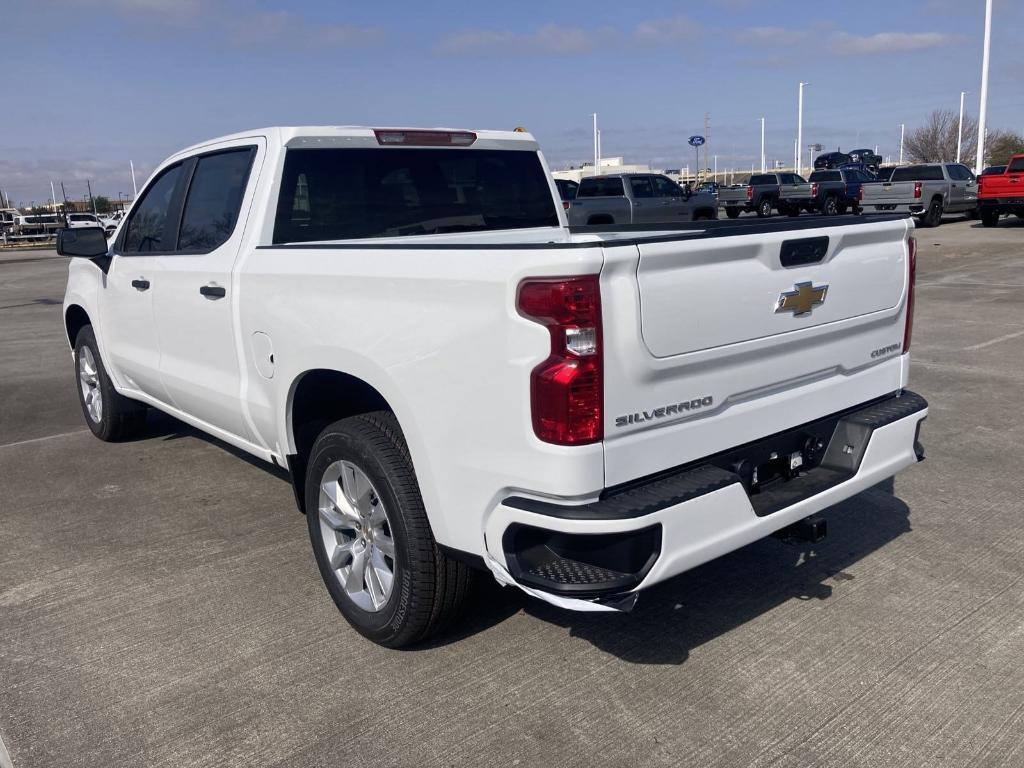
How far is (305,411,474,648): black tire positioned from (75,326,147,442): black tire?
129 inches

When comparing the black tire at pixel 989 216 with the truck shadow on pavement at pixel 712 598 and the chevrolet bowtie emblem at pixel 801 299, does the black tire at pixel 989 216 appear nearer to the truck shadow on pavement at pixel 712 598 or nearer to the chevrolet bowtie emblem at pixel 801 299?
the truck shadow on pavement at pixel 712 598

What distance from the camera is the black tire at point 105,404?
6070 mm

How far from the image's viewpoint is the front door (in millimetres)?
4949

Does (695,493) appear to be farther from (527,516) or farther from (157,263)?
(157,263)

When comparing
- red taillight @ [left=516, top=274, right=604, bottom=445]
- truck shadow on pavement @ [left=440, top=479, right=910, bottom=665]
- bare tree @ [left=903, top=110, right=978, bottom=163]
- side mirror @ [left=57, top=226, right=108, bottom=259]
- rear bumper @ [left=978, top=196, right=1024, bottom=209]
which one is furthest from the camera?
bare tree @ [left=903, top=110, right=978, bottom=163]

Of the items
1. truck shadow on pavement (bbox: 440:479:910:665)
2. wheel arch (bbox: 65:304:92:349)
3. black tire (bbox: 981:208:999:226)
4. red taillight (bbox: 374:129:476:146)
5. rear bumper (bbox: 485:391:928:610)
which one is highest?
red taillight (bbox: 374:129:476:146)

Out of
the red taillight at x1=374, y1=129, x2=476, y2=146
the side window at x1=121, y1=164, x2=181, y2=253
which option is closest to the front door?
the side window at x1=121, y1=164, x2=181, y2=253

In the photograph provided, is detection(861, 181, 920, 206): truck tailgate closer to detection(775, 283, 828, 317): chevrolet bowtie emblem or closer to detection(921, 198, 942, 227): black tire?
detection(921, 198, 942, 227): black tire

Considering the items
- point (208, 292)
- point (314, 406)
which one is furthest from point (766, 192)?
point (314, 406)

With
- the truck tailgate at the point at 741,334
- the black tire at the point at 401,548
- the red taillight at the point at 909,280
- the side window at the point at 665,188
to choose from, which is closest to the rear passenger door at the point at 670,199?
the side window at the point at 665,188

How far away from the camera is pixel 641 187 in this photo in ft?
77.9

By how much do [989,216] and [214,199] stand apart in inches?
1012

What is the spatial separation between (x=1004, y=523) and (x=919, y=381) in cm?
326

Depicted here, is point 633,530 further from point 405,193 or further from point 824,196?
point 824,196
